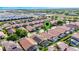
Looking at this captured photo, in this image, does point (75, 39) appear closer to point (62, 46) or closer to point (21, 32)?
point (62, 46)

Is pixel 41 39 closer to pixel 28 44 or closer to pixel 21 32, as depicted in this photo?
pixel 28 44

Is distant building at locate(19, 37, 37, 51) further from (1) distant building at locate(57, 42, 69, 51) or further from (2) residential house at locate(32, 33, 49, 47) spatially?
(1) distant building at locate(57, 42, 69, 51)

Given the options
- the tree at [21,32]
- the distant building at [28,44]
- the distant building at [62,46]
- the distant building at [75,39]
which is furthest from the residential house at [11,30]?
the distant building at [75,39]

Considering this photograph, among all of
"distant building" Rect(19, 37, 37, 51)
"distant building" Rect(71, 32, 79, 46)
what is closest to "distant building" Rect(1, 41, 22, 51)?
"distant building" Rect(19, 37, 37, 51)

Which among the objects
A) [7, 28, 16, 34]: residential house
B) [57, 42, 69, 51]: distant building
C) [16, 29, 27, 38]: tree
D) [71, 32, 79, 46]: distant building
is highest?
[7, 28, 16, 34]: residential house

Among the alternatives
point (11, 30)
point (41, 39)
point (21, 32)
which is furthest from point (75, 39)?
point (11, 30)

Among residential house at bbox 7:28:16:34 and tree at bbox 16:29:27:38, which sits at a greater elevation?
residential house at bbox 7:28:16:34

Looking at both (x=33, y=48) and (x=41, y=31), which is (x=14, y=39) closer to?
(x=33, y=48)

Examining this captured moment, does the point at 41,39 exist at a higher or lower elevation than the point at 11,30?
lower
